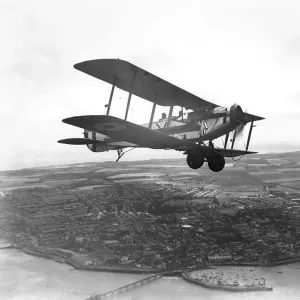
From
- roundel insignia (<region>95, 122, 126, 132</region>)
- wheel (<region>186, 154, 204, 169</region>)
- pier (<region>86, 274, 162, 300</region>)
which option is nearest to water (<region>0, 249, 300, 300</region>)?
pier (<region>86, 274, 162, 300</region>)

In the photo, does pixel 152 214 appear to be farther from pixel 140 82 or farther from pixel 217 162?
pixel 140 82

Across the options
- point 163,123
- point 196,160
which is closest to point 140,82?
point 163,123

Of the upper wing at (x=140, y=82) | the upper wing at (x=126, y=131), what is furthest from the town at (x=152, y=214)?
the upper wing at (x=126, y=131)

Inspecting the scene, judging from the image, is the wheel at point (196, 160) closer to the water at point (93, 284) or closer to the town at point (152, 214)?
the water at point (93, 284)

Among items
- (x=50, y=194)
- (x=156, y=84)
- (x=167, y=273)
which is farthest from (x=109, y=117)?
(x=50, y=194)

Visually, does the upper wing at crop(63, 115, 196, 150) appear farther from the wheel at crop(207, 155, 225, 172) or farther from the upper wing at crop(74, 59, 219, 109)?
the wheel at crop(207, 155, 225, 172)

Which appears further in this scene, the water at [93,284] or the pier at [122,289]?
the water at [93,284]
